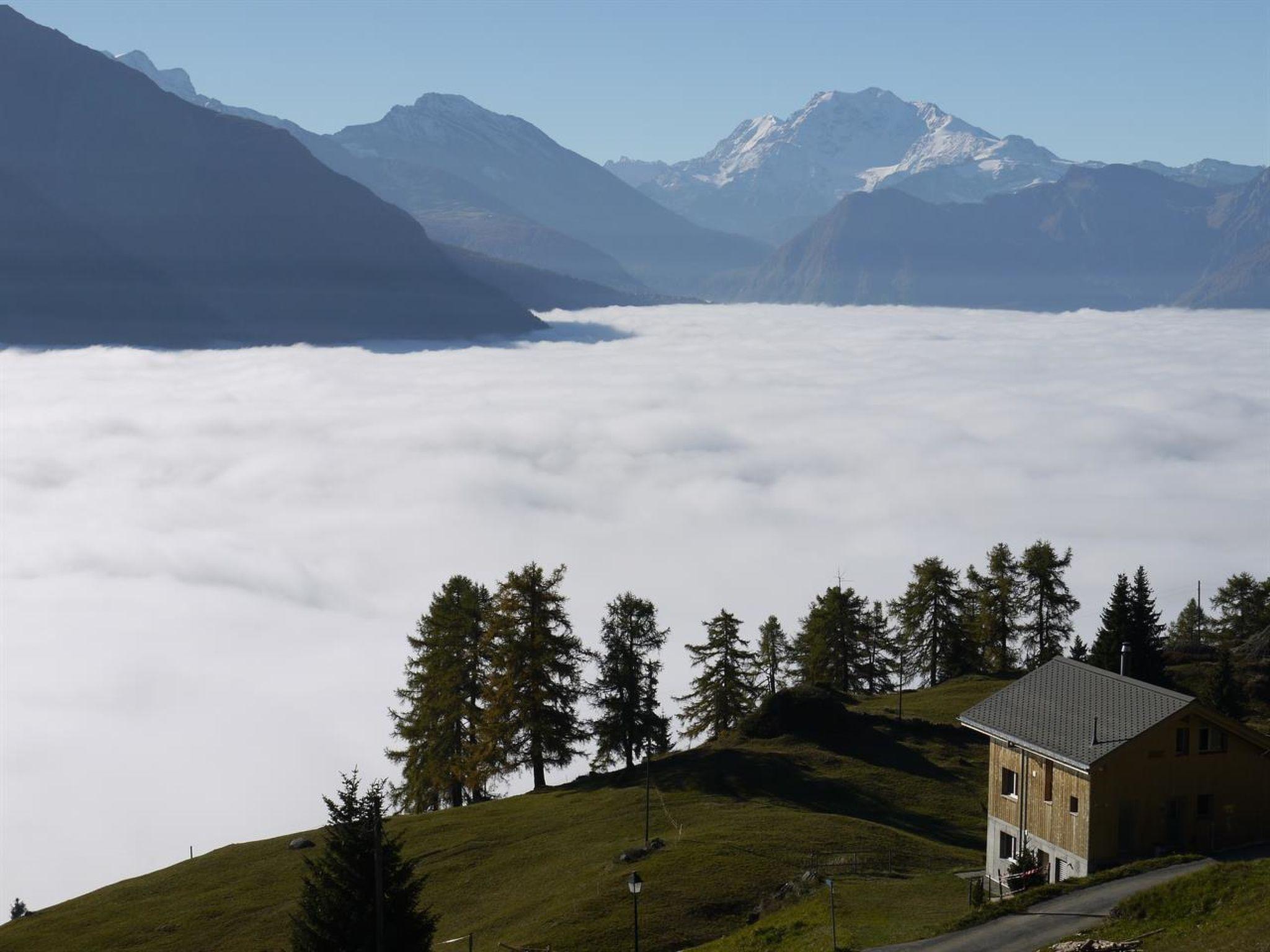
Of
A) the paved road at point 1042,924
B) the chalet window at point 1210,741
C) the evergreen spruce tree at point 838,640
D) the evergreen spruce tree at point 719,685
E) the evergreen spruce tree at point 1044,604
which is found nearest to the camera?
the paved road at point 1042,924

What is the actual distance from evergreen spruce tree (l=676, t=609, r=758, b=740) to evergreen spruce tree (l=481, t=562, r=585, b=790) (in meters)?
17.1

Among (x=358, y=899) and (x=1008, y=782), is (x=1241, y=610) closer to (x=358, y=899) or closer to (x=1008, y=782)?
(x=1008, y=782)

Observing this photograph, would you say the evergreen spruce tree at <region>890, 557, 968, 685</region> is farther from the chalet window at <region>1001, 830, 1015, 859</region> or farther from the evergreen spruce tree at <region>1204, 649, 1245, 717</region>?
the chalet window at <region>1001, 830, 1015, 859</region>

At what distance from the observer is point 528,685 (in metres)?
80.9

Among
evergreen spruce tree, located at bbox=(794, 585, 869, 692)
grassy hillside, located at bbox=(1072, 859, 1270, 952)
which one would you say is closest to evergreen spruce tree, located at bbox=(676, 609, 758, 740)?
evergreen spruce tree, located at bbox=(794, 585, 869, 692)

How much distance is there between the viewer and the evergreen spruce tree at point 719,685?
96.8 m

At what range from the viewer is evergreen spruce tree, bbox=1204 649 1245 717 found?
77.4 m

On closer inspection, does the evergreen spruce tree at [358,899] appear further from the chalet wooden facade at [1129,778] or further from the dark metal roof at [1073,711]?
the dark metal roof at [1073,711]

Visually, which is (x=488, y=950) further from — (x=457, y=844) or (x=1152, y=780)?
(x=1152, y=780)

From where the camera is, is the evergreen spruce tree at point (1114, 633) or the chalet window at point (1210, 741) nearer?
the chalet window at point (1210, 741)

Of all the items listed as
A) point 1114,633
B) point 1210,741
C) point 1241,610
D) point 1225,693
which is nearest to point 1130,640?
point 1114,633

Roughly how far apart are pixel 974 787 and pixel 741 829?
765 inches

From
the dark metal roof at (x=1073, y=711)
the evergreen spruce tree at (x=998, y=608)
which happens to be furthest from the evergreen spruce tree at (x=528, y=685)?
the evergreen spruce tree at (x=998, y=608)

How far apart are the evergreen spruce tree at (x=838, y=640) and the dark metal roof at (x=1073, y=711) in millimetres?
57440
